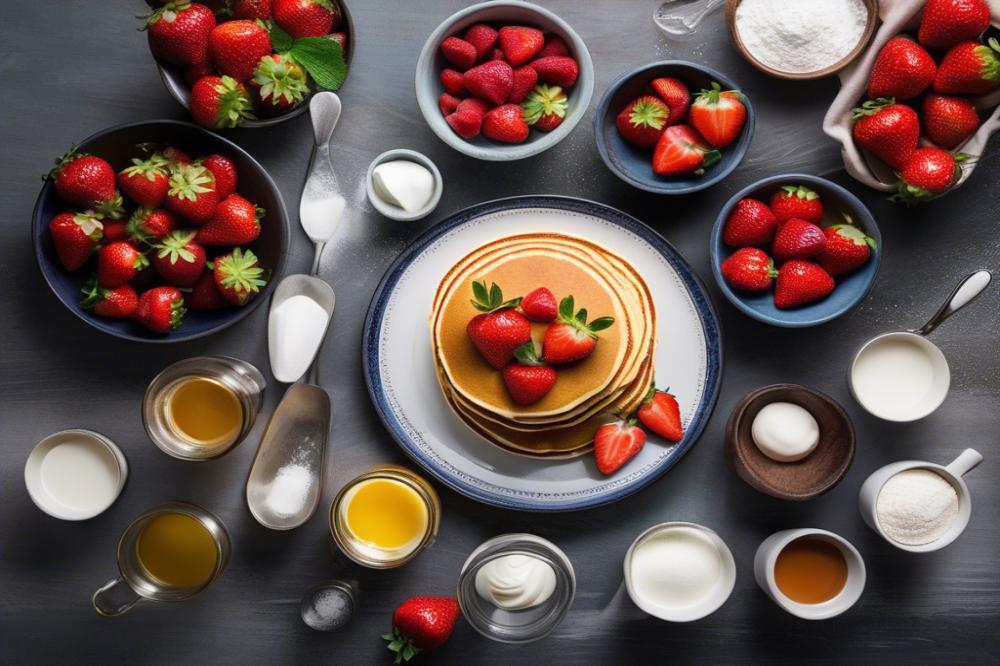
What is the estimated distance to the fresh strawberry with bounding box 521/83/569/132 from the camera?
157 cm

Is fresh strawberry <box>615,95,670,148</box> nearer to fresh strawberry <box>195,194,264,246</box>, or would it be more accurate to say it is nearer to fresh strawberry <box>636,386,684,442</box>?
fresh strawberry <box>636,386,684,442</box>

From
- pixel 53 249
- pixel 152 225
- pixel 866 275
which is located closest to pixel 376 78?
pixel 152 225

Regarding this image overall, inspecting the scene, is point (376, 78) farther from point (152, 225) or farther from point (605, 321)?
point (605, 321)

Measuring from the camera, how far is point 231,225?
153cm

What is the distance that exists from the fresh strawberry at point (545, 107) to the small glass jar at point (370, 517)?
2.55ft

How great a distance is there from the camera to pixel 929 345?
5.17 ft

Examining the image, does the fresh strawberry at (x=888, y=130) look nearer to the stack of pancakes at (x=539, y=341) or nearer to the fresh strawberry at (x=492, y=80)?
the stack of pancakes at (x=539, y=341)

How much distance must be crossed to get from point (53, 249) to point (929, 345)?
1.79 meters

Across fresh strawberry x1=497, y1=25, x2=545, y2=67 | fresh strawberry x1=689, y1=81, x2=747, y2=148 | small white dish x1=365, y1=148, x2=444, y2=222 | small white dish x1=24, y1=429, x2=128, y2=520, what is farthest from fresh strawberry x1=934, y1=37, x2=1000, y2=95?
small white dish x1=24, y1=429, x2=128, y2=520

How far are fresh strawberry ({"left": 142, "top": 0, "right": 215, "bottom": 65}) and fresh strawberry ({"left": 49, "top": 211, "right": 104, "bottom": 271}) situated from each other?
0.36 m

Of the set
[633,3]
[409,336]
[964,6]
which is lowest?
[409,336]

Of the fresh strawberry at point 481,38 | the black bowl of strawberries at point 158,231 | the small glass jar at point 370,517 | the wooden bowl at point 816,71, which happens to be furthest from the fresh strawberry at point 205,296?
the wooden bowl at point 816,71

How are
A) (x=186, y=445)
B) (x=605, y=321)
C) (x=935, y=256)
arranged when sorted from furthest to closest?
1. (x=935, y=256)
2. (x=186, y=445)
3. (x=605, y=321)

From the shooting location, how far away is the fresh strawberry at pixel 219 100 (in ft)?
4.90
